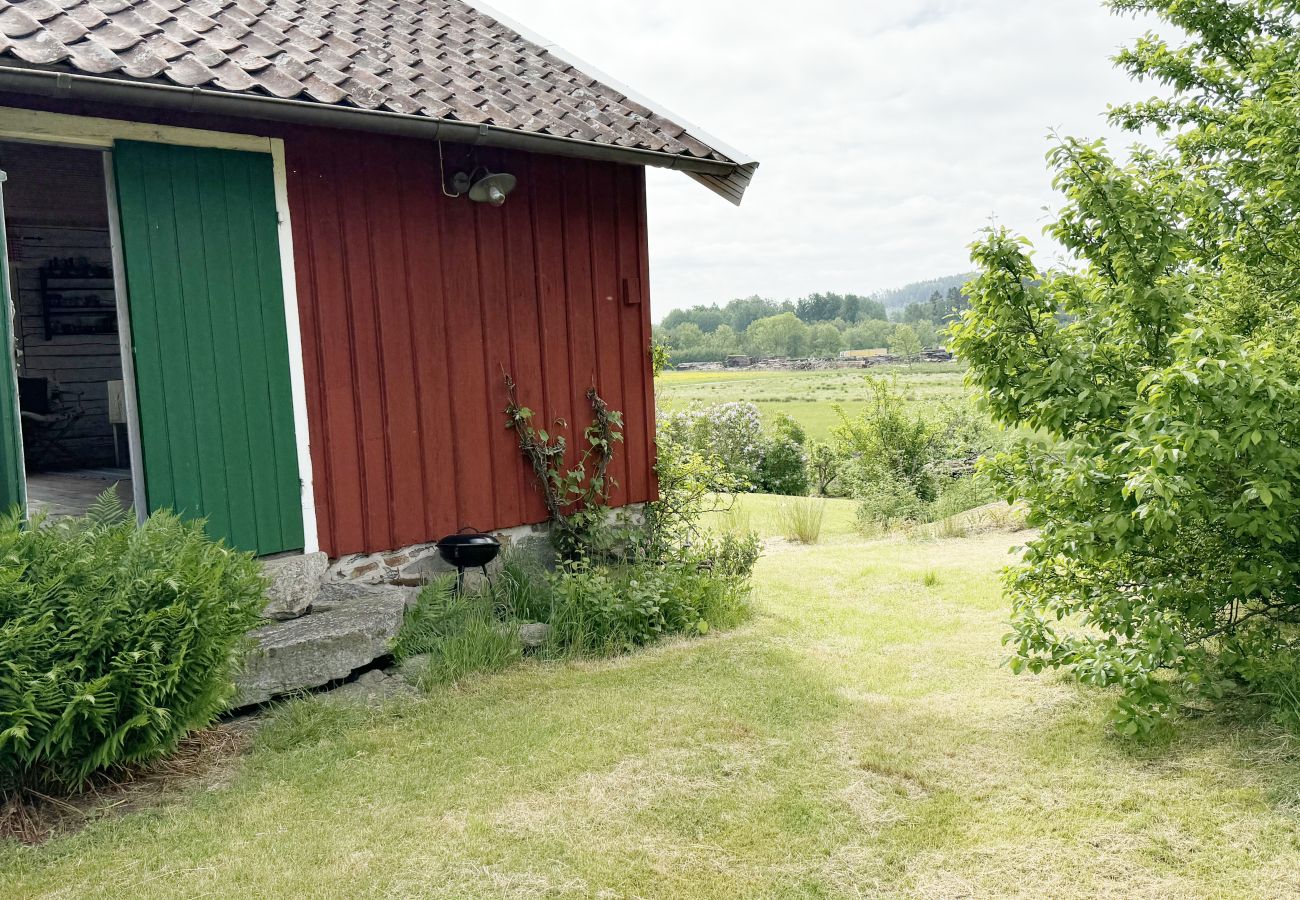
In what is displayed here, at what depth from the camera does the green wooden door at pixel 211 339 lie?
177 inches

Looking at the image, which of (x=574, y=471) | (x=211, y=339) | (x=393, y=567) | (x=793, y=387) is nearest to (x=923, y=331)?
(x=793, y=387)

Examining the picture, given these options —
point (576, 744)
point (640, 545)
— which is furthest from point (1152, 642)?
point (640, 545)

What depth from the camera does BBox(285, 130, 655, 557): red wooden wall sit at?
16.8 feet

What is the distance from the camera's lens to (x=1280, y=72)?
4.69 meters

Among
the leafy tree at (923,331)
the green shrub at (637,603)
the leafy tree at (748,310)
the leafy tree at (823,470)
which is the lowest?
the leafy tree at (823,470)

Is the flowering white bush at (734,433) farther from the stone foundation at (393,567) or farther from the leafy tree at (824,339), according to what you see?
the leafy tree at (824,339)

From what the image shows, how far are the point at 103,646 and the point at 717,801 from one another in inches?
86.3

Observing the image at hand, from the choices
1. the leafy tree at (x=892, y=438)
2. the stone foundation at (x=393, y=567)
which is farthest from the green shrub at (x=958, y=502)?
the stone foundation at (x=393, y=567)

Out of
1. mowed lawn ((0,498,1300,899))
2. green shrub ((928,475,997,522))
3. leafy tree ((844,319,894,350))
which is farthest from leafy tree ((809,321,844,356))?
mowed lawn ((0,498,1300,899))

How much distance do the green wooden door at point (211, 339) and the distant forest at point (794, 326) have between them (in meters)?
42.6

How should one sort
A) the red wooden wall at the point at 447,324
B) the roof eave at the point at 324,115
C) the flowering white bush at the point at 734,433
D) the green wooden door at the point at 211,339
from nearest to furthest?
the roof eave at the point at 324,115 → the green wooden door at the point at 211,339 → the red wooden wall at the point at 447,324 → the flowering white bush at the point at 734,433

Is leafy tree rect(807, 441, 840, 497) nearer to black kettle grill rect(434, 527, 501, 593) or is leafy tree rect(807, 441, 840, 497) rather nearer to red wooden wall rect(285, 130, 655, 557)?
red wooden wall rect(285, 130, 655, 557)

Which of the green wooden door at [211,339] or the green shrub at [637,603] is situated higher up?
the green wooden door at [211,339]

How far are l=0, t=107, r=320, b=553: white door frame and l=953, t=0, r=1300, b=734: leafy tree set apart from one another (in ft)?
10.8
